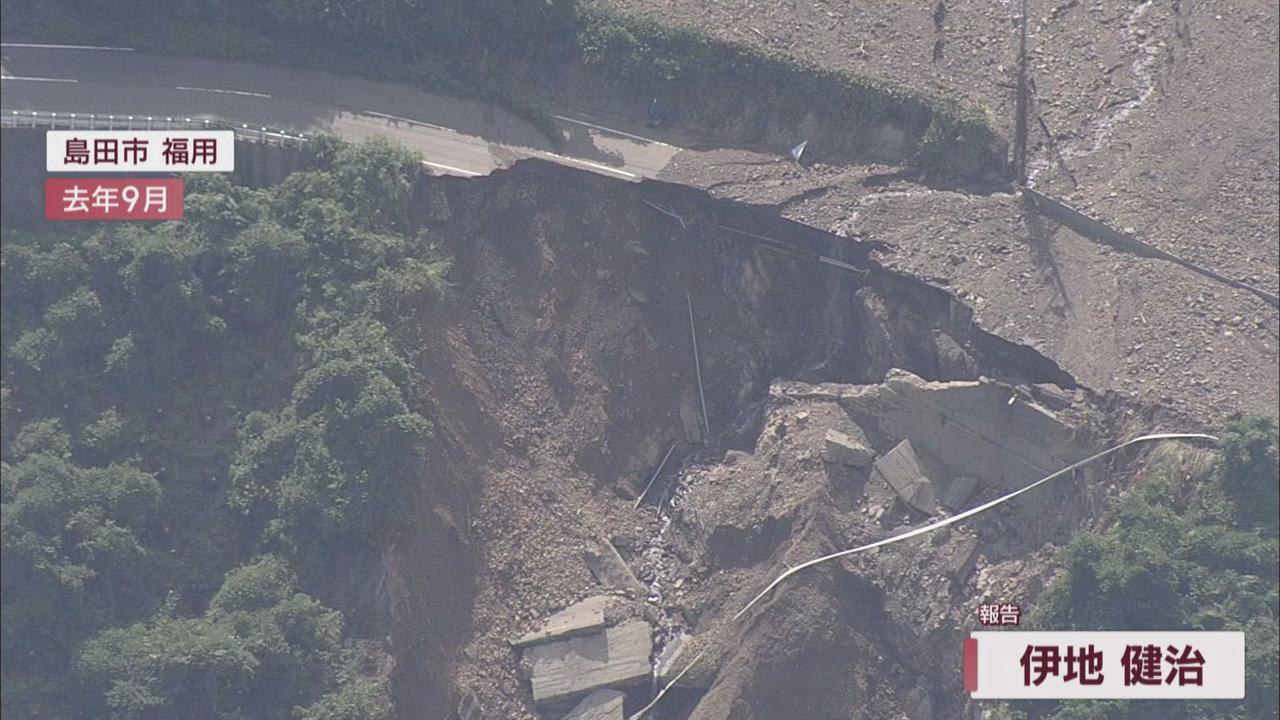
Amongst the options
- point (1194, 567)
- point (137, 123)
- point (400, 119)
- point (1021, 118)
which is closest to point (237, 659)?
point (137, 123)

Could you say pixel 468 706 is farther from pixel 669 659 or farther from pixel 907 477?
pixel 907 477

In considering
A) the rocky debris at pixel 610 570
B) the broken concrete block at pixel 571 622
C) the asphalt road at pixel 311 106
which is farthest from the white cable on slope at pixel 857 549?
the asphalt road at pixel 311 106

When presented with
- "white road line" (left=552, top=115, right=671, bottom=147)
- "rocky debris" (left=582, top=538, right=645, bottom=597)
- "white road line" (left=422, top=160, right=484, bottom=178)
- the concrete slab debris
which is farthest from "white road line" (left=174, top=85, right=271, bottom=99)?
the concrete slab debris

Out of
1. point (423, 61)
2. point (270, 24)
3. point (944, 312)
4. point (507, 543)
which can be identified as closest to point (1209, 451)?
point (944, 312)
